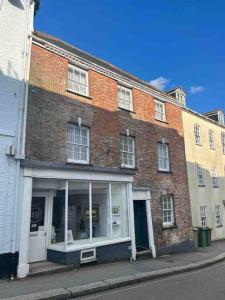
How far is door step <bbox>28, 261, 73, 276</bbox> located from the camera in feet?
30.4

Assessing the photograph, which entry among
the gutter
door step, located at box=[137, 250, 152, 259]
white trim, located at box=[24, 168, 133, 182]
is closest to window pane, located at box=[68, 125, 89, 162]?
white trim, located at box=[24, 168, 133, 182]

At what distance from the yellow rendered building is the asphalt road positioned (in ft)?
31.7

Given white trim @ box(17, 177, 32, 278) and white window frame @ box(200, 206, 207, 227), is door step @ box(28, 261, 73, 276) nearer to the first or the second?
white trim @ box(17, 177, 32, 278)

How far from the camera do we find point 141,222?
48.0 ft

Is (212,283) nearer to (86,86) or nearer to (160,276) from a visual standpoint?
(160,276)

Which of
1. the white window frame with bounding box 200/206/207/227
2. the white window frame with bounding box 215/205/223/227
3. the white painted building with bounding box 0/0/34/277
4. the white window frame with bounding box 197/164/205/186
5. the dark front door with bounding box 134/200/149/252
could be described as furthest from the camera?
the white window frame with bounding box 215/205/223/227

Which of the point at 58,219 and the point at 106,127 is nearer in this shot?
the point at 58,219

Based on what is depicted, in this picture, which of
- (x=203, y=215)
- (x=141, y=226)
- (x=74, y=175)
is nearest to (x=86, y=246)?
(x=74, y=175)

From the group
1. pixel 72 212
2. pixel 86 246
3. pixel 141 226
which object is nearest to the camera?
pixel 86 246

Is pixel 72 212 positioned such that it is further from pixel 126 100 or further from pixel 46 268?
pixel 126 100

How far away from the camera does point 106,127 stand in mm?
13719

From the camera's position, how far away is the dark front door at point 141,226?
14186 mm

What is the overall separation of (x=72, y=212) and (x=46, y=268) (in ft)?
→ 8.44

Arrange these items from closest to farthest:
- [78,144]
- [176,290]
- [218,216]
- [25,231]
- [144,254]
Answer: [176,290]
[25,231]
[78,144]
[144,254]
[218,216]
